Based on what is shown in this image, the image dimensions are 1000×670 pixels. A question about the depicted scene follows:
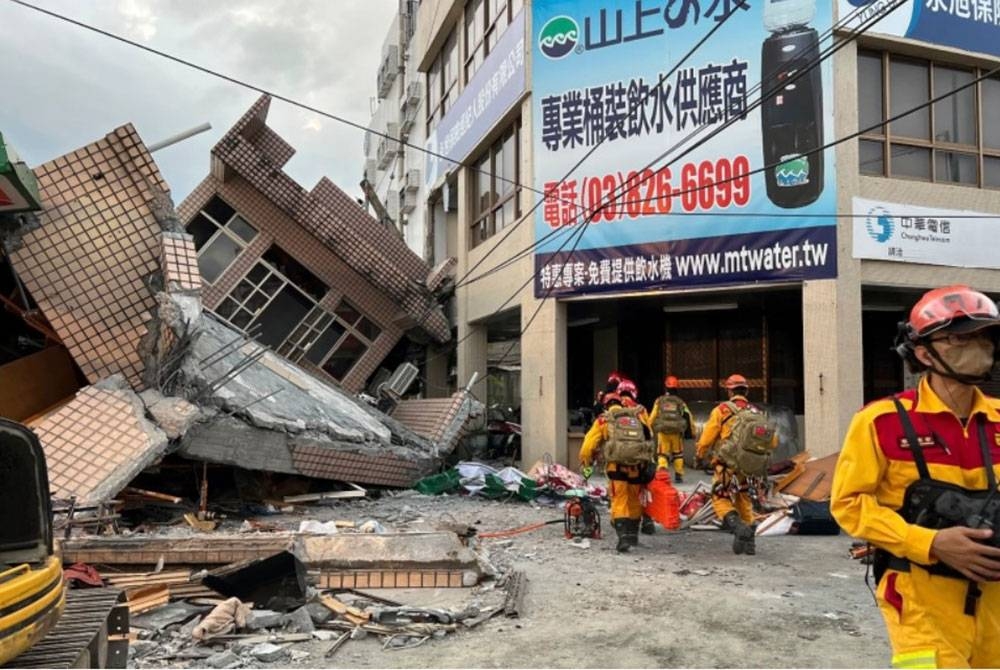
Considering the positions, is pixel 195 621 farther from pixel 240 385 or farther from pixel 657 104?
pixel 657 104

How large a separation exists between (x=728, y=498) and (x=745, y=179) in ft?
18.5

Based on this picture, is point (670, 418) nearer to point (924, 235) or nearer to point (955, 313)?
point (924, 235)

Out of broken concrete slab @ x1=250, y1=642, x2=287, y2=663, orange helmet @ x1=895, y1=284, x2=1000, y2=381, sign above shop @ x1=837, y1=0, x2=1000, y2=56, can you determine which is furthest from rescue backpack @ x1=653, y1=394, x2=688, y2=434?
orange helmet @ x1=895, y1=284, x2=1000, y2=381

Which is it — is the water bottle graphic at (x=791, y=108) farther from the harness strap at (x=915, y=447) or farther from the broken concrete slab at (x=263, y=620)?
the harness strap at (x=915, y=447)

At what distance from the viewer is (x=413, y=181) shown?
2464 centimetres

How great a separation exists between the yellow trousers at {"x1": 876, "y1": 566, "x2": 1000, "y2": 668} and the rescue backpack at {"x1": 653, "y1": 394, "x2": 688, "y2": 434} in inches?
361

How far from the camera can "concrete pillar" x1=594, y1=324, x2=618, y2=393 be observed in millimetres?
16375

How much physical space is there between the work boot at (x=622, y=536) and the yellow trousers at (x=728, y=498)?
105 cm

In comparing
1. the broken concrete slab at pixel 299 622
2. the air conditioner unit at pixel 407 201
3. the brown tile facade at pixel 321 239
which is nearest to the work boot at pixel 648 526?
the broken concrete slab at pixel 299 622

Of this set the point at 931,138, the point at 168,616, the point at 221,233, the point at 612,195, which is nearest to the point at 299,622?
the point at 168,616

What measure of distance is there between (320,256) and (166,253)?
7.46m

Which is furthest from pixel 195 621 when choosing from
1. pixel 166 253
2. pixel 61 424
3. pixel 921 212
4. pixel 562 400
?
pixel 921 212

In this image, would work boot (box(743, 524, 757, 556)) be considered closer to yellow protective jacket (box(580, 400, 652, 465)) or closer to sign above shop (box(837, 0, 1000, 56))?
yellow protective jacket (box(580, 400, 652, 465))

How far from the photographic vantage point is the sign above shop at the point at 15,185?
7.08 m
